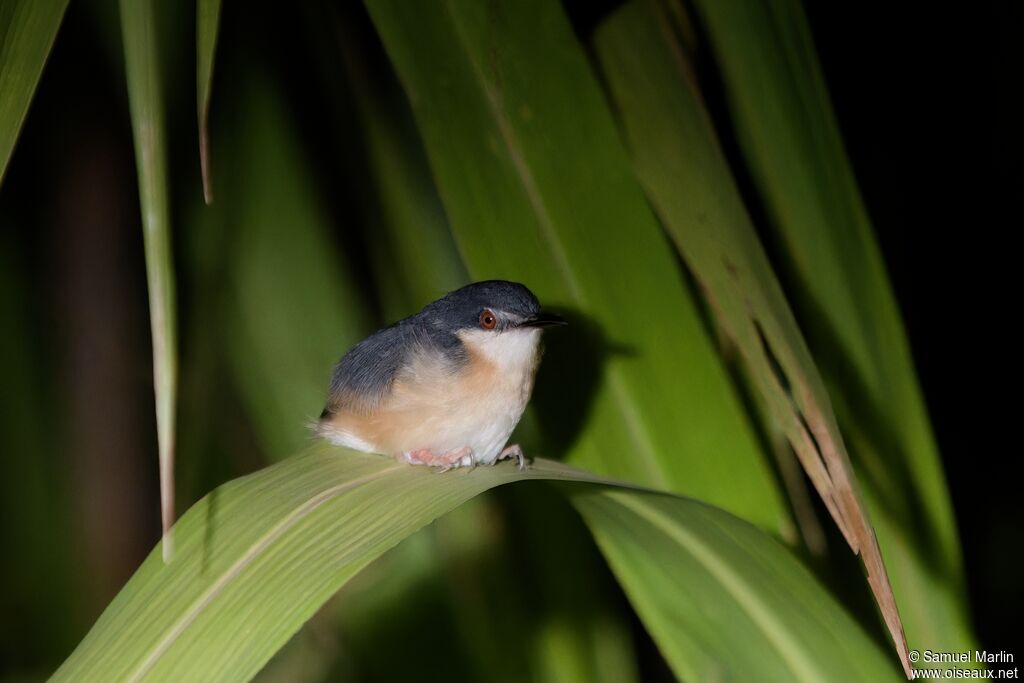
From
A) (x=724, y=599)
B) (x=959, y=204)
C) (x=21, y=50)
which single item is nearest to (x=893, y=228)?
(x=959, y=204)

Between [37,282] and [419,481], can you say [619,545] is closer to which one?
[419,481]

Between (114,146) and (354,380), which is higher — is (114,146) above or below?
above

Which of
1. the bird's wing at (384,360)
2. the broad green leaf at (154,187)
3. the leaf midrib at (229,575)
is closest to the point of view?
the broad green leaf at (154,187)

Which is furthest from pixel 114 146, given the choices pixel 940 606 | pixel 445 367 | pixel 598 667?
pixel 940 606

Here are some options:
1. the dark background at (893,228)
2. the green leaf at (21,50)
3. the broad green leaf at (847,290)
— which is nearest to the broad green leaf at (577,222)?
the broad green leaf at (847,290)

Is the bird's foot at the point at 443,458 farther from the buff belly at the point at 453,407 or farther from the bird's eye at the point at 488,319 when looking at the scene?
the bird's eye at the point at 488,319

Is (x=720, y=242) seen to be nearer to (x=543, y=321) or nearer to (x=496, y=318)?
(x=543, y=321)
